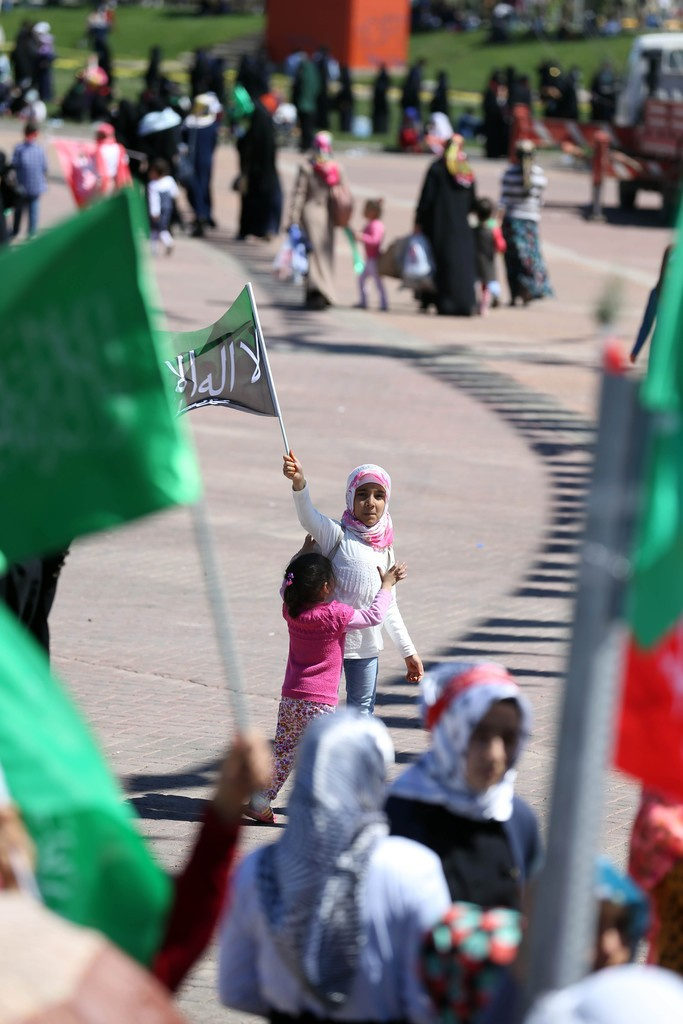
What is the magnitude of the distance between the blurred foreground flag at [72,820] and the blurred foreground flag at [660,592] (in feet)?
2.85

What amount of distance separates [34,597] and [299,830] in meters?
3.37

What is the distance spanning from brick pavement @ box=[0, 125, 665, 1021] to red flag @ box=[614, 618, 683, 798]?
569 mm

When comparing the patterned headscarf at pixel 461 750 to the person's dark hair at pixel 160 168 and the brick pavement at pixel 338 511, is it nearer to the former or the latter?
the brick pavement at pixel 338 511

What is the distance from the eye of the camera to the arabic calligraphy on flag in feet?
22.3

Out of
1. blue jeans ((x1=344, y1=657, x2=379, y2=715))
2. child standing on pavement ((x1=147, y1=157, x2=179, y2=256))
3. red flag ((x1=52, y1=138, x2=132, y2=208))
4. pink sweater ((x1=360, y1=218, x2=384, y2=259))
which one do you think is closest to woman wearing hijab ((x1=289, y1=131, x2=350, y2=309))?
pink sweater ((x1=360, y1=218, x2=384, y2=259))

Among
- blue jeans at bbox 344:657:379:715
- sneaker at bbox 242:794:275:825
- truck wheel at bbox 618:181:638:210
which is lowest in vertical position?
truck wheel at bbox 618:181:638:210

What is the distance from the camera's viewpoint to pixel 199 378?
6.87 m

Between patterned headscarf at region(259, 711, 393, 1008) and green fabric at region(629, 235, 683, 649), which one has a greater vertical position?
green fabric at region(629, 235, 683, 649)

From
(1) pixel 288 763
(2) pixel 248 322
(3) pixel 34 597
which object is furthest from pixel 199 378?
(1) pixel 288 763

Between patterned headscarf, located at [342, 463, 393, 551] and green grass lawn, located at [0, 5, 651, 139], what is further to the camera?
green grass lawn, located at [0, 5, 651, 139]

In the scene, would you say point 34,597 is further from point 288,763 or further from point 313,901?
point 313,901

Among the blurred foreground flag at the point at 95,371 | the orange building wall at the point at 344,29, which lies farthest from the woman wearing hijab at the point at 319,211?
the orange building wall at the point at 344,29

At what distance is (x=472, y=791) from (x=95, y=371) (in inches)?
44.4

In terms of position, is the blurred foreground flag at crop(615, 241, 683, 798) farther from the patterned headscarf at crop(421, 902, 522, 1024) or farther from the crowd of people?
the patterned headscarf at crop(421, 902, 522, 1024)
